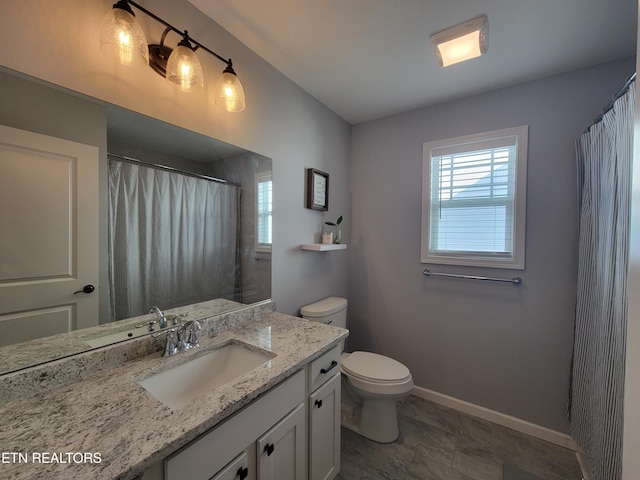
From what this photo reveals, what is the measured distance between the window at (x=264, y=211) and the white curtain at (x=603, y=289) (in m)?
1.72

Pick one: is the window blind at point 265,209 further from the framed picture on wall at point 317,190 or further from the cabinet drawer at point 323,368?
the cabinet drawer at point 323,368

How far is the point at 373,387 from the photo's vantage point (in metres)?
1.63

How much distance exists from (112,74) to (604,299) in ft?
7.84

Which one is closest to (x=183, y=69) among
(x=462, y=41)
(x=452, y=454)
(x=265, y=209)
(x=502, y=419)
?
(x=265, y=209)

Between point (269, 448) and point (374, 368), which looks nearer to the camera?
point (269, 448)

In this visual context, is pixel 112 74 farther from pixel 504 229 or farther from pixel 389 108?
pixel 504 229

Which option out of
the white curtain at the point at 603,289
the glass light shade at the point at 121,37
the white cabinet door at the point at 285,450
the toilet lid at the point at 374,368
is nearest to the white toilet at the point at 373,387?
the toilet lid at the point at 374,368

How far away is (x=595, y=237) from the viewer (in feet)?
4.69

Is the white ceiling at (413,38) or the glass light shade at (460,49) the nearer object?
the white ceiling at (413,38)

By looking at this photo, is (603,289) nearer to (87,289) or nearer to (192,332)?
(192,332)

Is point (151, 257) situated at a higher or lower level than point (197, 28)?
lower

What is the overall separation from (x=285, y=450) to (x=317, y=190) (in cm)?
158

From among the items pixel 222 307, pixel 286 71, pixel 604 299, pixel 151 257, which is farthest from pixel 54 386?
pixel 604 299

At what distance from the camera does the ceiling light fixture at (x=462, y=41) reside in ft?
4.27
